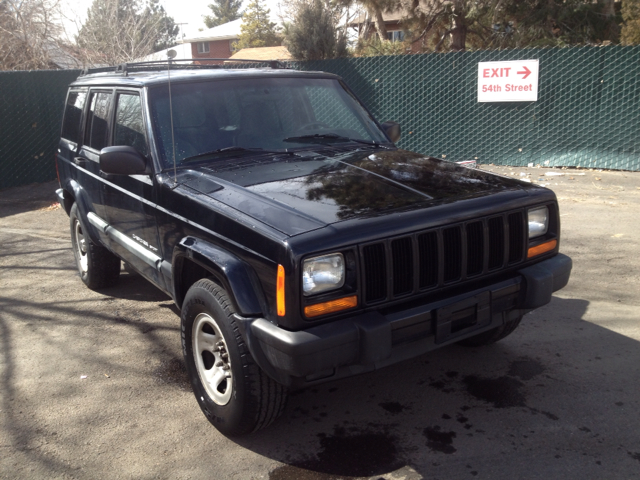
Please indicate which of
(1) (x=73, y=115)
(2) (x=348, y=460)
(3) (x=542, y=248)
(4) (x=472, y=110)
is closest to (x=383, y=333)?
(2) (x=348, y=460)

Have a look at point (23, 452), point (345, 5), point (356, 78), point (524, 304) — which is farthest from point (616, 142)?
point (345, 5)

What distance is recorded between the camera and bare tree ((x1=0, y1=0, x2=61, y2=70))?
52.5ft

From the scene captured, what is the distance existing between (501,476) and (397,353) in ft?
2.56

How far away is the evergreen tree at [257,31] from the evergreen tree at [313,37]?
40371 mm

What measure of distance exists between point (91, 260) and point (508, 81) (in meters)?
8.12

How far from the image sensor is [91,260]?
5.57 metres

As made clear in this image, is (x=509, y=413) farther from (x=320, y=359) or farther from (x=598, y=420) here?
(x=320, y=359)

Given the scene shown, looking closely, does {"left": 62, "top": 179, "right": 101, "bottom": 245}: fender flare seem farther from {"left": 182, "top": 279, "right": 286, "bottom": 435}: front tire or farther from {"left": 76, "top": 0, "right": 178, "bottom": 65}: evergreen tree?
{"left": 76, "top": 0, "right": 178, "bottom": 65}: evergreen tree

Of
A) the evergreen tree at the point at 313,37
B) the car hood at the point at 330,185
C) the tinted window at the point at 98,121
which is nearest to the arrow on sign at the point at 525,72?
the evergreen tree at the point at 313,37

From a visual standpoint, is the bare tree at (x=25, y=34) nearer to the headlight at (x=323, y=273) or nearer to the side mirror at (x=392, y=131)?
the side mirror at (x=392, y=131)

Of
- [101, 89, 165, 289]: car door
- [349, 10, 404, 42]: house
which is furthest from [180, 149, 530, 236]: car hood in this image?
[349, 10, 404, 42]: house

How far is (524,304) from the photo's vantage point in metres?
3.41

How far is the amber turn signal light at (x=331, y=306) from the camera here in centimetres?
284

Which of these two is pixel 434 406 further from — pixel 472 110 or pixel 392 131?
pixel 472 110
